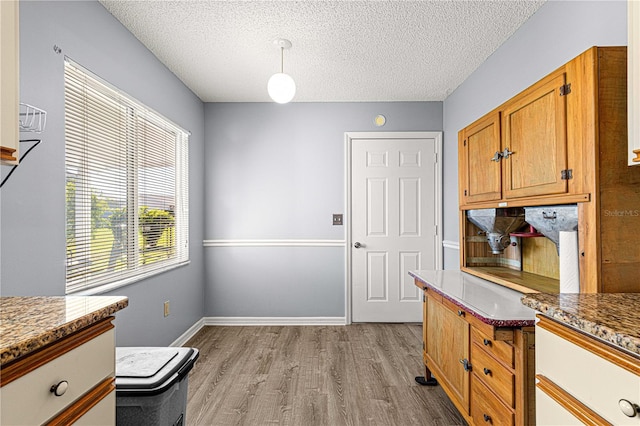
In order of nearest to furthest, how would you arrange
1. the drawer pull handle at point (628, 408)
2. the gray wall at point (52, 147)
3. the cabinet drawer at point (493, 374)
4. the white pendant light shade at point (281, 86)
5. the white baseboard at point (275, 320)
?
1. the drawer pull handle at point (628, 408)
2. the cabinet drawer at point (493, 374)
3. the gray wall at point (52, 147)
4. the white pendant light shade at point (281, 86)
5. the white baseboard at point (275, 320)

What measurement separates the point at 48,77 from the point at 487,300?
2.46 m

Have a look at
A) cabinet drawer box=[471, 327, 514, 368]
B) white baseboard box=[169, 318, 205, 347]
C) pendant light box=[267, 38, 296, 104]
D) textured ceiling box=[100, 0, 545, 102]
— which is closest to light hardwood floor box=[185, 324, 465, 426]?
white baseboard box=[169, 318, 205, 347]

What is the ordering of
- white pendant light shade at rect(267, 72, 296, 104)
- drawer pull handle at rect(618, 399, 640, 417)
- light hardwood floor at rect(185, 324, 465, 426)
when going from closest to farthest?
1. drawer pull handle at rect(618, 399, 640, 417)
2. light hardwood floor at rect(185, 324, 465, 426)
3. white pendant light shade at rect(267, 72, 296, 104)

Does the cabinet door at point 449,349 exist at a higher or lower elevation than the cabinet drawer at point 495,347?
lower

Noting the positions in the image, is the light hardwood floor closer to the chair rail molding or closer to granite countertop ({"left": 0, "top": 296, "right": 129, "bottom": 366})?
the chair rail molding

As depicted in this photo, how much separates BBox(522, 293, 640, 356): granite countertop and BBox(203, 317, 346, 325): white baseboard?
3070 millimetres

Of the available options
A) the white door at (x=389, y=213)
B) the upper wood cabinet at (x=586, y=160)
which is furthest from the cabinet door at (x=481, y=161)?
the white door at (x=389, y=213)

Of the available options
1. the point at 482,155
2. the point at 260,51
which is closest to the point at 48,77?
the point at 260,51

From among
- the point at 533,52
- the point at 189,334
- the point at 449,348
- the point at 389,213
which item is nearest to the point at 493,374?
the point at 449,348

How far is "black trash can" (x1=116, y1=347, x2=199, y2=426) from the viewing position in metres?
1.42

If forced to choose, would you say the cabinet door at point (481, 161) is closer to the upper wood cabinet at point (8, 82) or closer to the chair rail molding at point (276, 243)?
the chair rail molding at point (276, 243)

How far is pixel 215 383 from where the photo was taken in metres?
2.68

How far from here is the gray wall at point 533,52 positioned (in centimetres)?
179

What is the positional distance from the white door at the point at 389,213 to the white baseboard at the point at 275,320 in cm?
27
